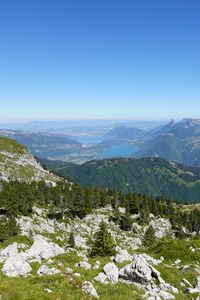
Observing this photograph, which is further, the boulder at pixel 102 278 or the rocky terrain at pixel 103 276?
the boulder at pixel 102 278

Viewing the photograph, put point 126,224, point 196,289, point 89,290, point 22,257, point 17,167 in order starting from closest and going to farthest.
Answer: point 89,290 < point 196,289 < point 22,257 < point 126,224 < point 17,167

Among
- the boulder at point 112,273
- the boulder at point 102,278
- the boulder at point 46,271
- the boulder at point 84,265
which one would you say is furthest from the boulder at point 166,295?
the boulder at point 84,265

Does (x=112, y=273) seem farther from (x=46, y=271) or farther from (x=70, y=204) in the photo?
(x=70, y=204)

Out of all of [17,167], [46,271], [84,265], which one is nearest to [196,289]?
[84,265]

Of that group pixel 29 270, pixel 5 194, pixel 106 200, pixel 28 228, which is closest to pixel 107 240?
pixel 29 270

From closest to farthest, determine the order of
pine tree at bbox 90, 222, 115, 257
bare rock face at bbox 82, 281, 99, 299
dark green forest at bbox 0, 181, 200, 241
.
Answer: bare rock face at bbox 82, 281, 99, 299
pine tree at bbox 90, 222, 115, 257
dark green forest at bbox 0, 181, 200, 241

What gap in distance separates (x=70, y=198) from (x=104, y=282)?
293 feet

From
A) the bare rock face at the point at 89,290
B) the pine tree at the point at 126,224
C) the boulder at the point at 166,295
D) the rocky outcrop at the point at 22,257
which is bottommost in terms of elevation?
the pine tree at the point at 126,224

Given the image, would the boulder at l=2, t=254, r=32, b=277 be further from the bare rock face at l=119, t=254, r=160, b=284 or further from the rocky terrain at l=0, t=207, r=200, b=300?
the bare rock face at l=119, t=254, r=160, b=284

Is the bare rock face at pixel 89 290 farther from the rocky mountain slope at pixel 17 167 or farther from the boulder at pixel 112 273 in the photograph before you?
the rocky mountain slope at pixel 17 167

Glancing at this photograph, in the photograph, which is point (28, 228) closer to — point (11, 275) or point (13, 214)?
point (13, 214)

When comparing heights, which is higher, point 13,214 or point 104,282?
point 104,282

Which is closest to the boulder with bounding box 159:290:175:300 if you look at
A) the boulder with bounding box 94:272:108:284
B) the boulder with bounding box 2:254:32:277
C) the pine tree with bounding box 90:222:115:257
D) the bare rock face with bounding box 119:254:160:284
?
the bare rock face with bounding box 119:254:160:284

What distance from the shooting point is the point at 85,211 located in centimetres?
11300
